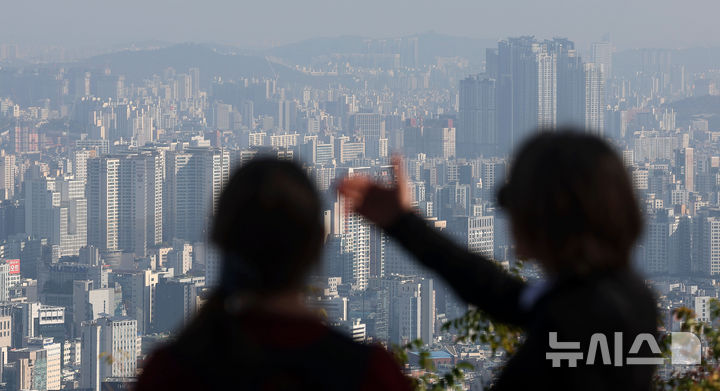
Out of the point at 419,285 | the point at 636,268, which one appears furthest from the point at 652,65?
the point at 636,268

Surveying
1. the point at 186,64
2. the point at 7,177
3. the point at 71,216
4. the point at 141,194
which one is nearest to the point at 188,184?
the point at 141,194

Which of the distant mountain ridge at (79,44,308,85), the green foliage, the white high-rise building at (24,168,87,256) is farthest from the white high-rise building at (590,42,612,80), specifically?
the green foliage

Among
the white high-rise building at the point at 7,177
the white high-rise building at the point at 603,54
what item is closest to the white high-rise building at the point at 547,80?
the white high-rise building at the point at 603,54

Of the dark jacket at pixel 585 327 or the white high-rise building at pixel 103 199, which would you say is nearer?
the dark jacket at pixel 585 327

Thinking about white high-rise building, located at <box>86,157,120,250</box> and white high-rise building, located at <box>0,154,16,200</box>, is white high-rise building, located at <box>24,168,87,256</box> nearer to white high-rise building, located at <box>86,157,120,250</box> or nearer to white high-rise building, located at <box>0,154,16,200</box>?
white high-rise building, located at <box>86,157,120,250</box>

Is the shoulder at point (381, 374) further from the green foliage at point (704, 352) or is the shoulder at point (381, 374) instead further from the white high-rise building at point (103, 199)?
the white high-rise building at point (103, 199)
